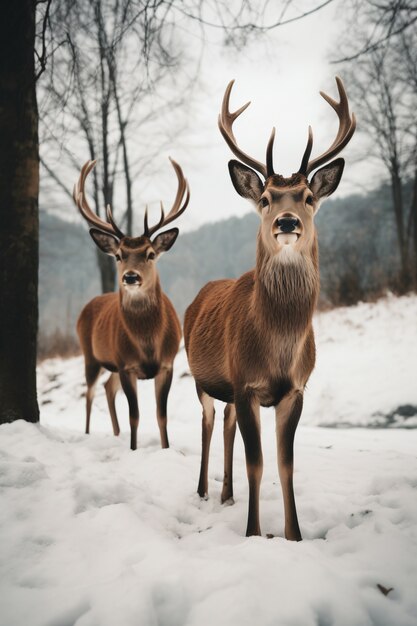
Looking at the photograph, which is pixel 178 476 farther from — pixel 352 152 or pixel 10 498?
pixel 352 152

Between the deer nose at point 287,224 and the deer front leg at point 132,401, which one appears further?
the deer front leg at point 132,401

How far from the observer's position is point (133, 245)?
419 cm

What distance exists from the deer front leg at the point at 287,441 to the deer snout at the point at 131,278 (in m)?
2.14

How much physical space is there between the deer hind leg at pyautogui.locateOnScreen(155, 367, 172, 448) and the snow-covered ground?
251 mm

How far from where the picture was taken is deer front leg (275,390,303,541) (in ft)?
7.26

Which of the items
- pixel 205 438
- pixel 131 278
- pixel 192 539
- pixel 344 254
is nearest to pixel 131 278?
pixel 131 278

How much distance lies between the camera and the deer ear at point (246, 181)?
242 cm

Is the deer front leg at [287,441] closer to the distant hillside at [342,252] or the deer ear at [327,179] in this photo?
the deer ear at [327,179]

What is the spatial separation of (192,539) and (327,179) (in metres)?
2.07

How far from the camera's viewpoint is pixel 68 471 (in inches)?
100

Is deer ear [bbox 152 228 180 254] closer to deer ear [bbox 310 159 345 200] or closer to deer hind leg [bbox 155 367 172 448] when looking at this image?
deer hind leg [bbox 155 367 172 448]

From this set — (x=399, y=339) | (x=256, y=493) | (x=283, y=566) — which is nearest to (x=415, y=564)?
(x=283, y=566)

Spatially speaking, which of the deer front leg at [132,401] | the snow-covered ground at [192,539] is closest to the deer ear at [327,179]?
the snow-covered ground at [192,539]

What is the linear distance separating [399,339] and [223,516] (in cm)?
511
